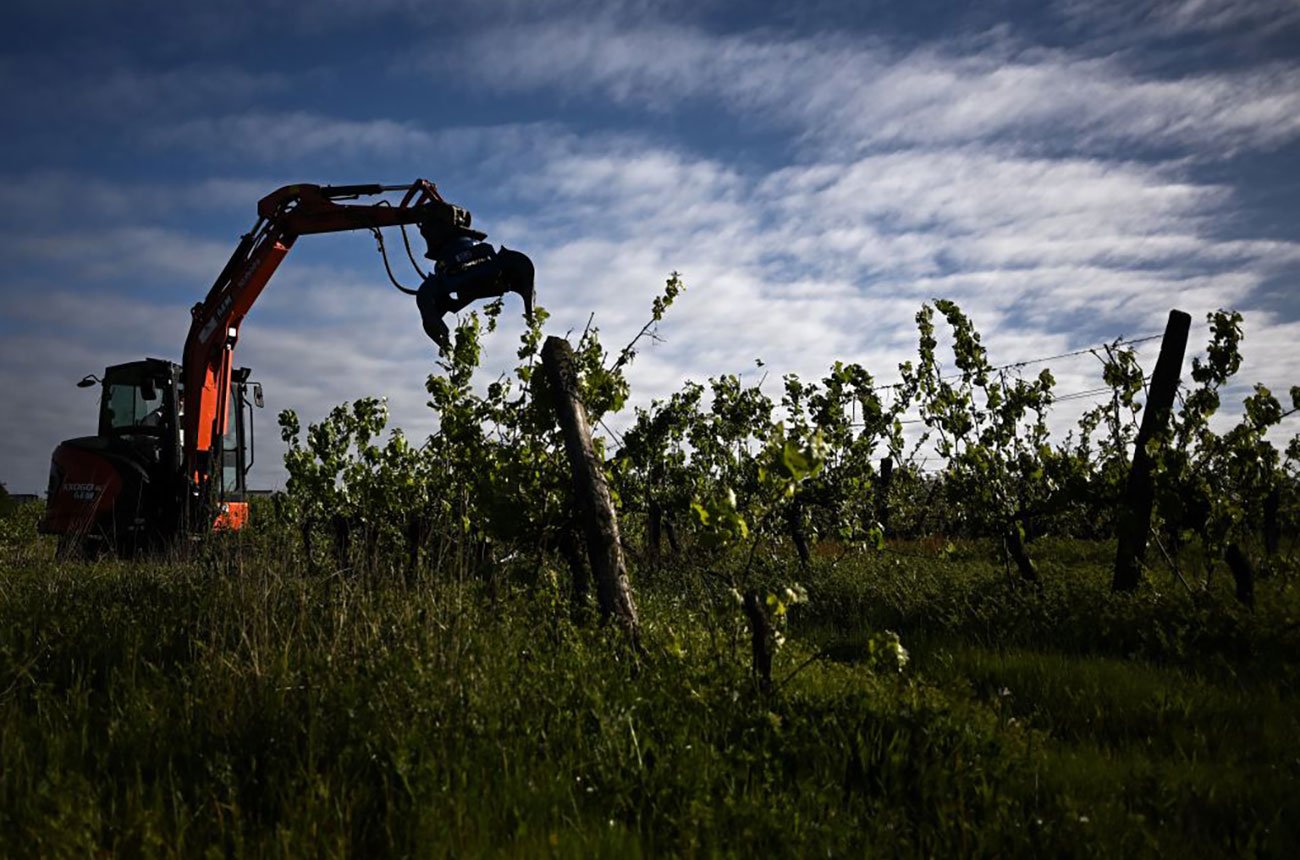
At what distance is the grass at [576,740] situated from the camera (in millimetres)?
3012

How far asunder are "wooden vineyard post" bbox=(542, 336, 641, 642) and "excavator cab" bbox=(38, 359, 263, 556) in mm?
7139

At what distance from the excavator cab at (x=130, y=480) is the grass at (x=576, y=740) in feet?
17.7

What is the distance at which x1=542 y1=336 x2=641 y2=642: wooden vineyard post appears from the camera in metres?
4.74

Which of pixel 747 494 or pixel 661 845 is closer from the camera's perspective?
pixel 661 845

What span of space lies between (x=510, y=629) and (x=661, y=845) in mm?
1994

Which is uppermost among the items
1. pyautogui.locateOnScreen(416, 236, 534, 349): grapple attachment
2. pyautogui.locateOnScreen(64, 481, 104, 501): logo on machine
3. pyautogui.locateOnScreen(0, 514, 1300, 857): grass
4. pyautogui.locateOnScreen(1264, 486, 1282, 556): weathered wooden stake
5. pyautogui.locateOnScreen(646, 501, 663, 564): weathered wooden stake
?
pyautogui.locateOnScreen(416, 236, 534, 349): grapple attachment

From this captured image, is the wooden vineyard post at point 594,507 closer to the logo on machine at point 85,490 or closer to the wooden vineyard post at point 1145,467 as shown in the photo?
the wooden vineyard post at point 1145,467

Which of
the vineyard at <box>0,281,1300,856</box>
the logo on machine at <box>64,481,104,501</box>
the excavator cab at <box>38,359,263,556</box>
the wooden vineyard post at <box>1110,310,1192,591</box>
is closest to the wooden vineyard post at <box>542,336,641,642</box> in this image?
the vineyard at <box>0,281,1300,856</box>

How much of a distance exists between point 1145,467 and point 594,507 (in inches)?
208

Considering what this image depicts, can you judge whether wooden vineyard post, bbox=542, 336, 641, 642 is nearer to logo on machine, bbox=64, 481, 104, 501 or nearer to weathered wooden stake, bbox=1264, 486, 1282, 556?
logo on machine, bbox=64, 481, 104, 501

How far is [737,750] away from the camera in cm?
359

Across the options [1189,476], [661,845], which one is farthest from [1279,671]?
[661,845]

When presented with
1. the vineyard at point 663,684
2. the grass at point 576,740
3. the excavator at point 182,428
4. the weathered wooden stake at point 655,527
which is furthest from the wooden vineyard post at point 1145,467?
the excavator at point 182,428

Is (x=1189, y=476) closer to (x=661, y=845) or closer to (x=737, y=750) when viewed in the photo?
(x=737, y=750)
